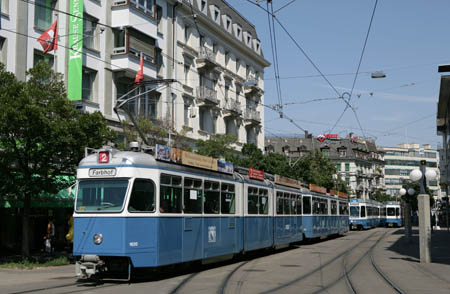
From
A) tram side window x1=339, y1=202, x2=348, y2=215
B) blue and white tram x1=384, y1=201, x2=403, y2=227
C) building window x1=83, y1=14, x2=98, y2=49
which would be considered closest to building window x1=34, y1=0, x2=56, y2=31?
building window x1=83, y1=14, x2=98, y2=49

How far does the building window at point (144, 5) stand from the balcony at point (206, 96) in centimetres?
804

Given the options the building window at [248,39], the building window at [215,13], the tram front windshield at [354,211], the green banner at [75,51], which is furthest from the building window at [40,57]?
the tram front windshield at [354,211]

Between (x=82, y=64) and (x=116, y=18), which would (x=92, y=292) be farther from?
(x=116, y=18)

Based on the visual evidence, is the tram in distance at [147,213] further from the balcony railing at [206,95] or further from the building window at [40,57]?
the balcony railing at [206,95]

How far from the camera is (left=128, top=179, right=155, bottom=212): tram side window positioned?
13156 mm

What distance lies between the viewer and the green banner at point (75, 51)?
26.0 metres

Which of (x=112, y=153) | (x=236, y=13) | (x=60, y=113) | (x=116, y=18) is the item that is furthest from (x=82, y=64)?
(x=236, y=13)

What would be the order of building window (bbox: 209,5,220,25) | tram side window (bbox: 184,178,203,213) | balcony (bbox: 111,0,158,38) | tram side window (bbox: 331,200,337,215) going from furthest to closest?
building window (bbox: 209,5,220,25)
tram side window (bbox: 331,200,337,215)
balcony (bbox: 111,0,158,38)
tram side window (bbox: 184,178,203,213)

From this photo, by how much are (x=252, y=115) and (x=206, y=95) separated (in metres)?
9.31

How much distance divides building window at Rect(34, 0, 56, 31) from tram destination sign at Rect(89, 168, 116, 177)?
45.7 feet

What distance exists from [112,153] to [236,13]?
36.7 metres

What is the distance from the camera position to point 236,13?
158ft

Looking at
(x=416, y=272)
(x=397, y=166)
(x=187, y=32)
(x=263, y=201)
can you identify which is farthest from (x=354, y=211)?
(x=397, y=166)

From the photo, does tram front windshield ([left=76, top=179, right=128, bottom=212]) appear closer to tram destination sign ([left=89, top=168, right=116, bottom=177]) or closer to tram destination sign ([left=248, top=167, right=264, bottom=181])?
tram destination sign ([left=89, top=168, right=116, bottom=177])
